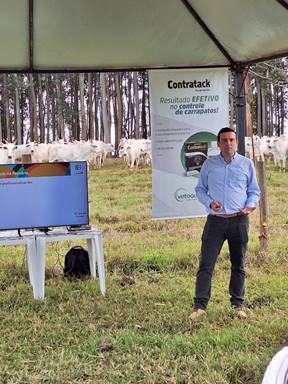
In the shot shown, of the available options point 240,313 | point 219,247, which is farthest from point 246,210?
point 240,313

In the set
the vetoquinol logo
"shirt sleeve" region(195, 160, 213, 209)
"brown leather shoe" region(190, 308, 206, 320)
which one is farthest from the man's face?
"brown leather shoe" region(190, 308, 206, 320)

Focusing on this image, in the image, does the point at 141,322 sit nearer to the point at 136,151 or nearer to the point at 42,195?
the point at 42,195

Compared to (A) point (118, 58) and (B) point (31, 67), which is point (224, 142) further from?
(B) point (31, 67)

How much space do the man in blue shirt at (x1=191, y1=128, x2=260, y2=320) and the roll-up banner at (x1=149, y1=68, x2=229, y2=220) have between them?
122cm

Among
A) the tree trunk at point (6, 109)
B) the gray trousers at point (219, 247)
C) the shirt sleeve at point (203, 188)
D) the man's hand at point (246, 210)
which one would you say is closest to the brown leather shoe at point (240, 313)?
the gray trousers at point (219, 247)

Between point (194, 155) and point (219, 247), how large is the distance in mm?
1612

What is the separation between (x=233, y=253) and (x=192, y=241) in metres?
3.99

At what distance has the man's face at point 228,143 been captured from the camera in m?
5.39

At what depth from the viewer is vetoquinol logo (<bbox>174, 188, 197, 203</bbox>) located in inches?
266

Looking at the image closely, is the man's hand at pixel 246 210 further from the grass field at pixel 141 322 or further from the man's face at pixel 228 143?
the grass field at pixel 141 322

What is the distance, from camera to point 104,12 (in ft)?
18.4

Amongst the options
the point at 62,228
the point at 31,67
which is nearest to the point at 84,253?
the point at 62,228

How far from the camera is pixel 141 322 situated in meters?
5.51

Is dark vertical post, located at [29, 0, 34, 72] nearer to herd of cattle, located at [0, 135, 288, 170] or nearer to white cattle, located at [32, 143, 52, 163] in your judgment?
herd of cattle, located at [0, 135, 288, 170]
